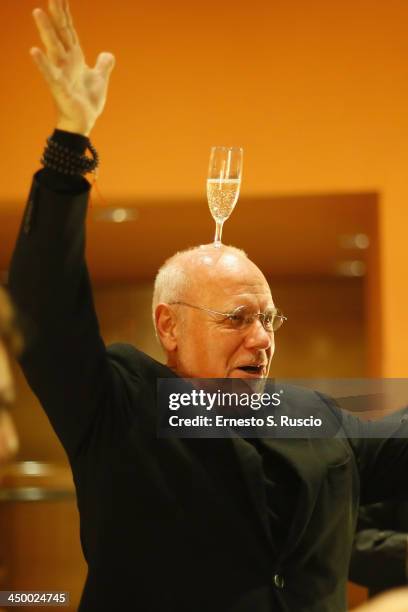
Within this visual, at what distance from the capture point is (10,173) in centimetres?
181

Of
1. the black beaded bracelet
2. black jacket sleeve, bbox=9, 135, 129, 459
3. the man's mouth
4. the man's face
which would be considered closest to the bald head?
the man's face

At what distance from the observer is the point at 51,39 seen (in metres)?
1.03

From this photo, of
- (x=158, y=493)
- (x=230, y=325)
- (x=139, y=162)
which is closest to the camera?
(x=158, y=493)

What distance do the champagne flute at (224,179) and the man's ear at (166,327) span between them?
0.51ft

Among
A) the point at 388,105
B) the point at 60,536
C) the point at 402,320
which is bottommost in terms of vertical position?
the point at 60,536

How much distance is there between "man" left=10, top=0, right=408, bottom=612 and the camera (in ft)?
3.51

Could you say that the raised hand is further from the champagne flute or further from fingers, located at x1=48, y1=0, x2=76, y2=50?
the champagne flute

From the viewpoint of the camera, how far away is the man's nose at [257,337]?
4.47 feet

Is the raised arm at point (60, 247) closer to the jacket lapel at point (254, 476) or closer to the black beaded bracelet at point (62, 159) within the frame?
the black beaded bracelet at point (62, 159)

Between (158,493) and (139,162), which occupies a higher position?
(139,162)

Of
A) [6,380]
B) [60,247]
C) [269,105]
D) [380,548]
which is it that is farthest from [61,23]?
[380,548]

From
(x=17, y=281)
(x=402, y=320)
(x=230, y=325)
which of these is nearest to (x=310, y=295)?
(x=402, y=320)

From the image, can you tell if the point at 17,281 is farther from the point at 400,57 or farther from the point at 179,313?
the point at 400,57

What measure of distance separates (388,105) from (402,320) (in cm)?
46
